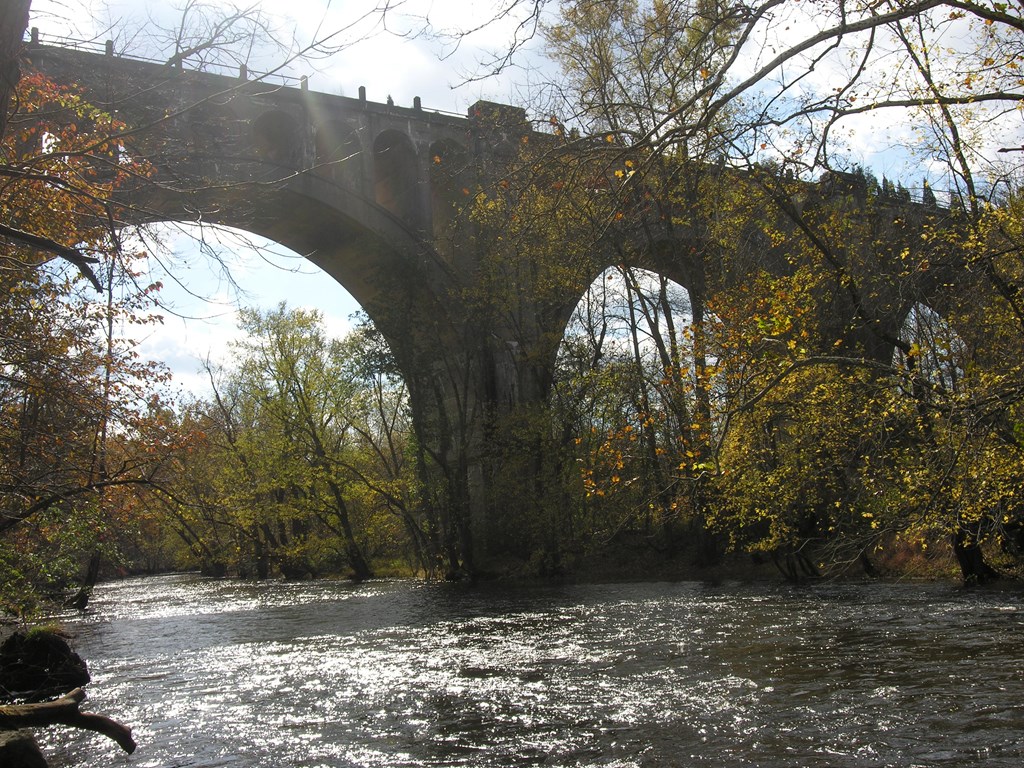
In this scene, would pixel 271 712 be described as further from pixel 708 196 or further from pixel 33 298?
pixel 708 196

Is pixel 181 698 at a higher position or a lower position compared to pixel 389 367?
lower

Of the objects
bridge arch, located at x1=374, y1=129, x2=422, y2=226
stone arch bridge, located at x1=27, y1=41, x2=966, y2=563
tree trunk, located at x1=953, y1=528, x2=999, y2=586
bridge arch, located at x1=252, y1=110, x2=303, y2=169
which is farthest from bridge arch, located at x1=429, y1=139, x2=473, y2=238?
tree trunk, located at x1=953, y1=528, x2=999, y2=586

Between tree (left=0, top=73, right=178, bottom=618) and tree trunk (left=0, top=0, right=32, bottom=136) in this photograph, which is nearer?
tree trunk (left=0, top=0, right=32, bottom=136)

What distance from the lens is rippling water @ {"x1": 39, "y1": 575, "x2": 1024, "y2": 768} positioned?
6.58 metres

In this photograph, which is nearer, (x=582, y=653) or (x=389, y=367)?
(x=582, y=653)

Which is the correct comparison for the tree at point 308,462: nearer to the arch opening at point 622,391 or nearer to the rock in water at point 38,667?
the arch opening at point 622,391

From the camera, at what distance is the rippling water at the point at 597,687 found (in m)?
6.58

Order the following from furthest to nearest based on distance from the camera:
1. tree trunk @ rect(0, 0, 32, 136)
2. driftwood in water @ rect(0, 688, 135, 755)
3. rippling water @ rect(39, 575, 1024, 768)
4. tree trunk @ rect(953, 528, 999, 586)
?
tree trunk @ rect(953, 528, 999, 586)
rippling water @ rect(39, 575, 1024, 768)
driftwood in water @ rect(0, 688, 135, 755)
tree trunk @ rect(0, 0, 32, 136)

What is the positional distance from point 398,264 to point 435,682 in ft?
67.9

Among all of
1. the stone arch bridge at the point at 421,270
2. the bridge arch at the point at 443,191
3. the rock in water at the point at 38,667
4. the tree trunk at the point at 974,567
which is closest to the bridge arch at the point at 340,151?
the stone arch bridge at the point at 421,270

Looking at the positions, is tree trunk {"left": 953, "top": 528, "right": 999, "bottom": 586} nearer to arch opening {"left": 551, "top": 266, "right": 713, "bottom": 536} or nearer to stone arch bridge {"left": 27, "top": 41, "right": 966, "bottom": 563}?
arch opening {"left": 551, "top": 266, "right": 713, "bottom": 536}

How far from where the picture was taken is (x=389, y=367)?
28.4 metres

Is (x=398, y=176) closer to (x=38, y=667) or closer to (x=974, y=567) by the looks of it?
(x=974, y=567)

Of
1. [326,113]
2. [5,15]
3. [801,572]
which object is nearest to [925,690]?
[5,15]
